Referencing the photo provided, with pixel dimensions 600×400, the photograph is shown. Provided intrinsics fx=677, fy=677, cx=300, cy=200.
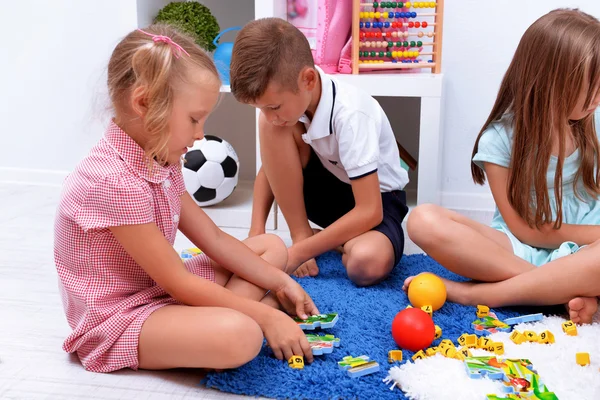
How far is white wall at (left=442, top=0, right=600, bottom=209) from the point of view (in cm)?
208

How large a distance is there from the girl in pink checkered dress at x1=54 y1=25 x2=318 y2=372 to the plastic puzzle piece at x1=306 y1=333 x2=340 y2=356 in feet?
0.07

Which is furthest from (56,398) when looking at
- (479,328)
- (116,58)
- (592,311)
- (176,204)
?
(592,311)

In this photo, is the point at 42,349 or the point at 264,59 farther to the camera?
the point at 264,59

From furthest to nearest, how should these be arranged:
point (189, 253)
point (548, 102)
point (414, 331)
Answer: point (189, 253) < point (548, 102) < point (414, 331)

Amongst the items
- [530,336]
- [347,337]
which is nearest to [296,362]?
[347,337]

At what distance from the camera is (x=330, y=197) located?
1.70 meters

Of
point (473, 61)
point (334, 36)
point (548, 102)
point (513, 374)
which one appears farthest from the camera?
point (473, 61)

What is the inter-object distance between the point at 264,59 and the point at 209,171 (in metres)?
0.68

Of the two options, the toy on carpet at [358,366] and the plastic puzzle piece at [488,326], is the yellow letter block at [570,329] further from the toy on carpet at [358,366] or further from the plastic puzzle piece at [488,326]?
the toy on carpet at [358,366]

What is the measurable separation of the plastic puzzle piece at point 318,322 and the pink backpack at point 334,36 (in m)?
0.90

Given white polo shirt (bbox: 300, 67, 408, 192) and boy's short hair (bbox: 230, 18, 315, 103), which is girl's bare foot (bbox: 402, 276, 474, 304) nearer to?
white polo shirt (bbox: 300, 67, 408, 192)

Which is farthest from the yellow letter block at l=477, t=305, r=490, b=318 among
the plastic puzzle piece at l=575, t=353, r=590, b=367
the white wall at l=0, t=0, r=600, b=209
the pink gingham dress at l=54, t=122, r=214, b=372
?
the white wall at l=0, t=0, r=600, b=209

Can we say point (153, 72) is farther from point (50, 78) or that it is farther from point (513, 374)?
point (50, 78)

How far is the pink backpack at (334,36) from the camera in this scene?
191 cm
